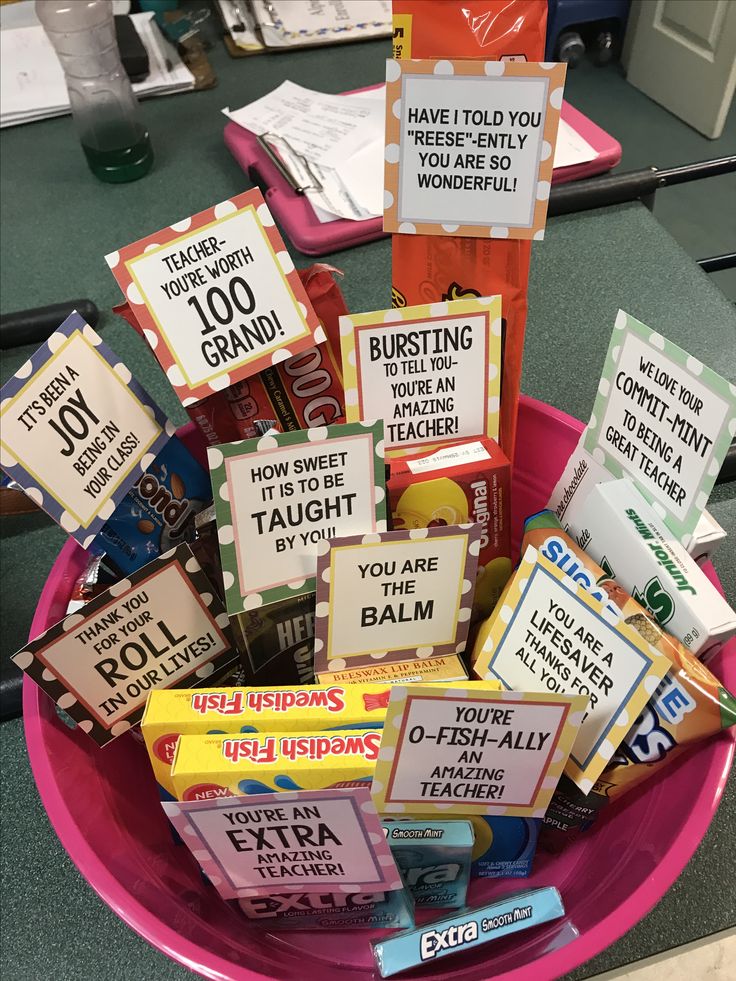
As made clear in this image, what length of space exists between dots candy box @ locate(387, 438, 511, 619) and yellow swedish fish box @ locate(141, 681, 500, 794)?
168mm

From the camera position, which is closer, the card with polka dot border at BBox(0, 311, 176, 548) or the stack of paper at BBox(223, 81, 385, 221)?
the card with polka dot border at BBox(0, 311, 176, 548)

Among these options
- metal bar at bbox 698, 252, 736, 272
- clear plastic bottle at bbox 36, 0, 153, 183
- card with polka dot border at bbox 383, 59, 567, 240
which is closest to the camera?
card with polka dot border at bbox 383, 59, 567, 240

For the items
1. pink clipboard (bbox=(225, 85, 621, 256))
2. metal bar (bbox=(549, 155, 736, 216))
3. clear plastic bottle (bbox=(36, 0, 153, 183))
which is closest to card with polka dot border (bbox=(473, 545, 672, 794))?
pink clipboard (bbox=(225, 85, 621, 256))

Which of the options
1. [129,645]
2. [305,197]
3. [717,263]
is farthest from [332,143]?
[129,645]

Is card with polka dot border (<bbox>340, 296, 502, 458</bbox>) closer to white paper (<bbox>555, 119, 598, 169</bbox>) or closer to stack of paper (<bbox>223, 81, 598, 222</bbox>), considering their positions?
stack of paper (<bbox>223, 81, 598, 222</bbox>)

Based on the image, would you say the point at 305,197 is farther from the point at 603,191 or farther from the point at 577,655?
the point at 577,655

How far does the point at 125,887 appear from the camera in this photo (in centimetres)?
57

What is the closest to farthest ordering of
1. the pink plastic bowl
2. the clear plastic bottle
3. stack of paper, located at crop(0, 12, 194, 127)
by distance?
1. the pink plastic bowl
2. the clear plastic bottle
3. stack of paper, located at crop(0, 12, 194, 127)

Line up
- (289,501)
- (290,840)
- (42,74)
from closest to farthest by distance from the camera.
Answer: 1. (290,840)
2. (289,501)
3. (42,74)

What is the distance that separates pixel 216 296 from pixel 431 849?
0.46 meters

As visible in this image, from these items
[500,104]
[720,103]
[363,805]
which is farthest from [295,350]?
[720,103]

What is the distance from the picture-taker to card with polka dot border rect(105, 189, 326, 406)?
2.20ft

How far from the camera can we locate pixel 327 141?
132 centimetres

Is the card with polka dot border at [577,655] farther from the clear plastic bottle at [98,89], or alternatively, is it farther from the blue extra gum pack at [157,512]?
the clear plastic bottle at [98,89]
